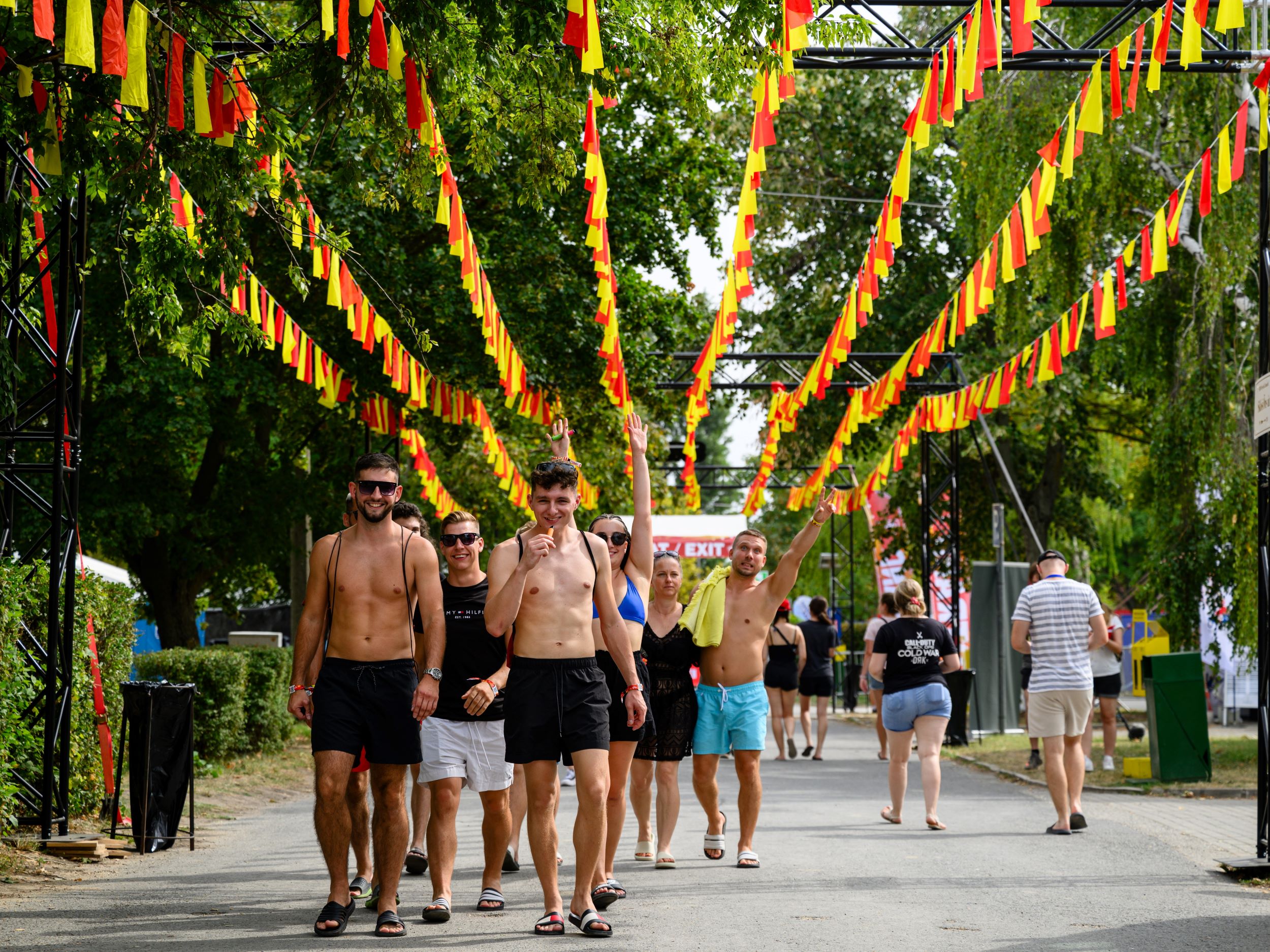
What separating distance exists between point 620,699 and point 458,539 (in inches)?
45.7

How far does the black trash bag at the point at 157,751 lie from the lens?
9.45 meters

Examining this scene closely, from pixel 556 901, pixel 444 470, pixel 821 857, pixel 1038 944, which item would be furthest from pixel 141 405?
pixel 1038 944

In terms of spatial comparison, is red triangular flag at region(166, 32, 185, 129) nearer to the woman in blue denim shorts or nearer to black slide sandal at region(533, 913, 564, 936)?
black slide sandal at region(533, 913, 564, 936)

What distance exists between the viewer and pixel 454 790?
721 centimetres

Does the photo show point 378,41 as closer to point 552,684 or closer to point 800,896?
point 552,684

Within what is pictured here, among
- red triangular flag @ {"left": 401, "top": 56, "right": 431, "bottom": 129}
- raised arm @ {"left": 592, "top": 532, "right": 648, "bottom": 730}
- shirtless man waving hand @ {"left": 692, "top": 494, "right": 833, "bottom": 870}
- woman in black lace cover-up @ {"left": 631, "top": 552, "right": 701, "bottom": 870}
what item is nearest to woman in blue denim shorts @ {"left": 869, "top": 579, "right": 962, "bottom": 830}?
shirtless man waving hand @ {"left": 692, "top": 494, "right": 833, "bottom": 870}

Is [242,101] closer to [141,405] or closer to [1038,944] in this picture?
[1038,944]

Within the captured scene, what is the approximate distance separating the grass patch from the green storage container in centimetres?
15

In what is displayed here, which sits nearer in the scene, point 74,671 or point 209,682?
point 74,671

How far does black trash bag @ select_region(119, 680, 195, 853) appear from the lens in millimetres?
9453

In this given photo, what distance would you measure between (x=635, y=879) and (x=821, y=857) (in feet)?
5.05

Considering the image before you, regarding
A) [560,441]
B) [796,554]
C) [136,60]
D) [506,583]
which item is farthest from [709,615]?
[136,60]

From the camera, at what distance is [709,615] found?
9.24 meters

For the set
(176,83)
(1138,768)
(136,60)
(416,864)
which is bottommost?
(1138,768)
